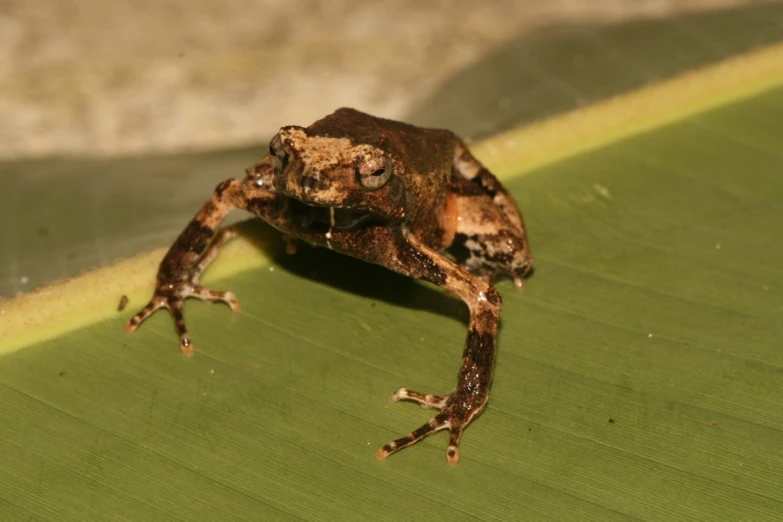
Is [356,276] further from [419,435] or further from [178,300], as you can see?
[419,435]

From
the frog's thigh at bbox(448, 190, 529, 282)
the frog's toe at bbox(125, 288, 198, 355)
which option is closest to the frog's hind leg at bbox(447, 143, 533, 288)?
the frog's thigh at bbox(448, 190, 529, 282)

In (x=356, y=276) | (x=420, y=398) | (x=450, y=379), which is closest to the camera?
(x=420, y=398)

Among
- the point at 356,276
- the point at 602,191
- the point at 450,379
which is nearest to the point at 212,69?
the point at 356,276

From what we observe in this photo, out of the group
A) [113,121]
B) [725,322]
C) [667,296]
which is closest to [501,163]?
[667,296]

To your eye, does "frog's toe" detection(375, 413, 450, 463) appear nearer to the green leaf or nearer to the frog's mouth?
the green leaf

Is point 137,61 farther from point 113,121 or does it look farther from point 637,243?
point 637,243

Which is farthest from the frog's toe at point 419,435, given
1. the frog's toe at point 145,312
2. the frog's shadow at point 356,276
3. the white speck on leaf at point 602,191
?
the white speck on leaf at point 602,191
